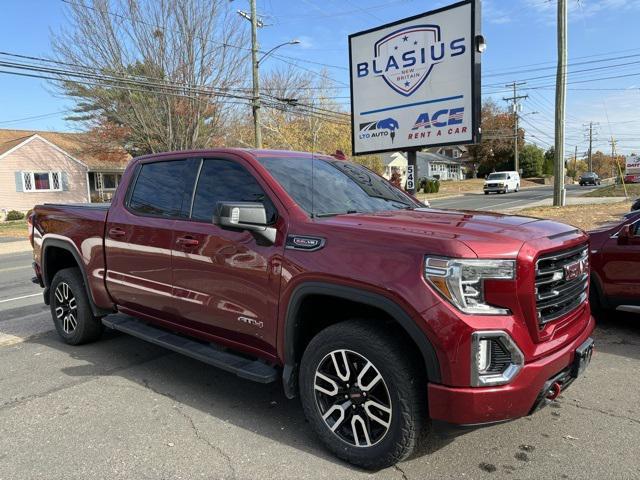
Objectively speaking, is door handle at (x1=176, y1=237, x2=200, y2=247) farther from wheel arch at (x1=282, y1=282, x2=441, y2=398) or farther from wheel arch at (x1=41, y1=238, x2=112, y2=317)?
wheel arch at (x1=41, y1=238, x2=112, y2=317)

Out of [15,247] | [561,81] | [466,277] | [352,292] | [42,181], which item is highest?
[561,81]

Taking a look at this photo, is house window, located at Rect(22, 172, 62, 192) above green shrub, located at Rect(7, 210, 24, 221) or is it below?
above

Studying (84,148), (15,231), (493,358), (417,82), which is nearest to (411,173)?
(417,82)

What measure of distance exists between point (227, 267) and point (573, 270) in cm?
223

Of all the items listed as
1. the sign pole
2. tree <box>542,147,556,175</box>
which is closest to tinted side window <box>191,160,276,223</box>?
the sign pole

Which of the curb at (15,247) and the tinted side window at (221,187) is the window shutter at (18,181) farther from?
the tinted side window at (221,187)

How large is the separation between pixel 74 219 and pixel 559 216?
54.6 feet

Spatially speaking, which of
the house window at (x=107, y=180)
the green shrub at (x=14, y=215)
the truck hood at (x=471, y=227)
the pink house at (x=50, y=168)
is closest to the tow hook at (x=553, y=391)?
the truck hood at (x=471, y=227)

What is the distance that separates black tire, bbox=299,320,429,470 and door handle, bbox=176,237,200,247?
4.05 feet

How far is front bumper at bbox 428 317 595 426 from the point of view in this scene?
2.56 meters

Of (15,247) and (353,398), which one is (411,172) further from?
(15,247)

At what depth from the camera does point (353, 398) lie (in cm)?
299

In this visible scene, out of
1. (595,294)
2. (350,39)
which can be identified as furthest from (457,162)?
(595,294)

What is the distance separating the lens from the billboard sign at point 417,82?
9695 millimetres
